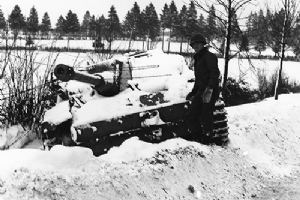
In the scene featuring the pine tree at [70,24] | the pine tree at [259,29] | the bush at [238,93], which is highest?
the pine tree at [70,24]

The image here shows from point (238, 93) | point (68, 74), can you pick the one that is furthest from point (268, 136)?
point (238, 93)

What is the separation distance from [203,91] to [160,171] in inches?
70.1

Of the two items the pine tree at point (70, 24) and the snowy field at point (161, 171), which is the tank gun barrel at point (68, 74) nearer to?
the snowy field at point (161, 171)

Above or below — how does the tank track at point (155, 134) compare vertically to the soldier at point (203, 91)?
below

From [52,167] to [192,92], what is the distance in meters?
3.05

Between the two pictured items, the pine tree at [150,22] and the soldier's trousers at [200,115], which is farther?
the pine tree at [150,22]

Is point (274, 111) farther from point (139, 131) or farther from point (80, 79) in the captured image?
point (80, 79)

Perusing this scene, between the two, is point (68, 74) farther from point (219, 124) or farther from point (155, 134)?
point (219, 124)

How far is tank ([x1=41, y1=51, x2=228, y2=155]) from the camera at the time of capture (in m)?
6.07

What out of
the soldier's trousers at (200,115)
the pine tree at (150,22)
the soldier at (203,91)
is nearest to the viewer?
the soldier at (203,91)

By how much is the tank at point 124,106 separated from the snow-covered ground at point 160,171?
0.86ft

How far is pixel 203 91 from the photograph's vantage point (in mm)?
7047

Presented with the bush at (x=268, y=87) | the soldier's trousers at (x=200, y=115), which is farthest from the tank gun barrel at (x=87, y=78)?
the bush at (x=268, y=87)

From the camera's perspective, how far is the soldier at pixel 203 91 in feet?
22.9
